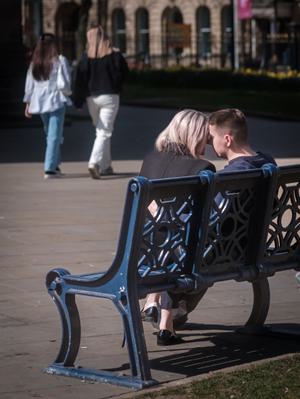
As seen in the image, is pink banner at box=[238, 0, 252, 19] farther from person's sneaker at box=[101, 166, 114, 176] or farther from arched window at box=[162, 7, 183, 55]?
person's sneaker at box=[101, 166, 114, 176]

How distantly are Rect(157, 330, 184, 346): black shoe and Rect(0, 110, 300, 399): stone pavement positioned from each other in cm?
5

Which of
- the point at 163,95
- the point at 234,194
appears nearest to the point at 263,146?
the point at 234,194

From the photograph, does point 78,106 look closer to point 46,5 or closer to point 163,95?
point 163,95

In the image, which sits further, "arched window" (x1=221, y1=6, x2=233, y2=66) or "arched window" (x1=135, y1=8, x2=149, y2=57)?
"arched window" (x1=135, y1=8, x2=149, y2=57)

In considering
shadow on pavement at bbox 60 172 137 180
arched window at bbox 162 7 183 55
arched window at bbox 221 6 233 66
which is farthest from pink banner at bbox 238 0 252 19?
shadow on pavement at bbox 60 172 137 180

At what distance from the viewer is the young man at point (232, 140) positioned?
7.57m

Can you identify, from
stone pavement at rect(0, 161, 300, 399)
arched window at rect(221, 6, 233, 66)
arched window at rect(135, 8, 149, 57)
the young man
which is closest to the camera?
stone pavement at rect(0, 161, 300, 399)

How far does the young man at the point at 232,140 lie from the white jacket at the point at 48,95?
8.32 m

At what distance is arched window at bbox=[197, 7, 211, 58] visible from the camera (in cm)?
7456

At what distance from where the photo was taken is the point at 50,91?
1590cm

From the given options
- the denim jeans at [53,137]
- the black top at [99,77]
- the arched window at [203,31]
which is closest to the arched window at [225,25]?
the arched window at [203,31]

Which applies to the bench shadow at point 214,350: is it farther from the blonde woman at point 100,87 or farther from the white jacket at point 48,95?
the white jacket at point 48,95

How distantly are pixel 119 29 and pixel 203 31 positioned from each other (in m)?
6.39

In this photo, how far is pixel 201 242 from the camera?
6.88 meters
